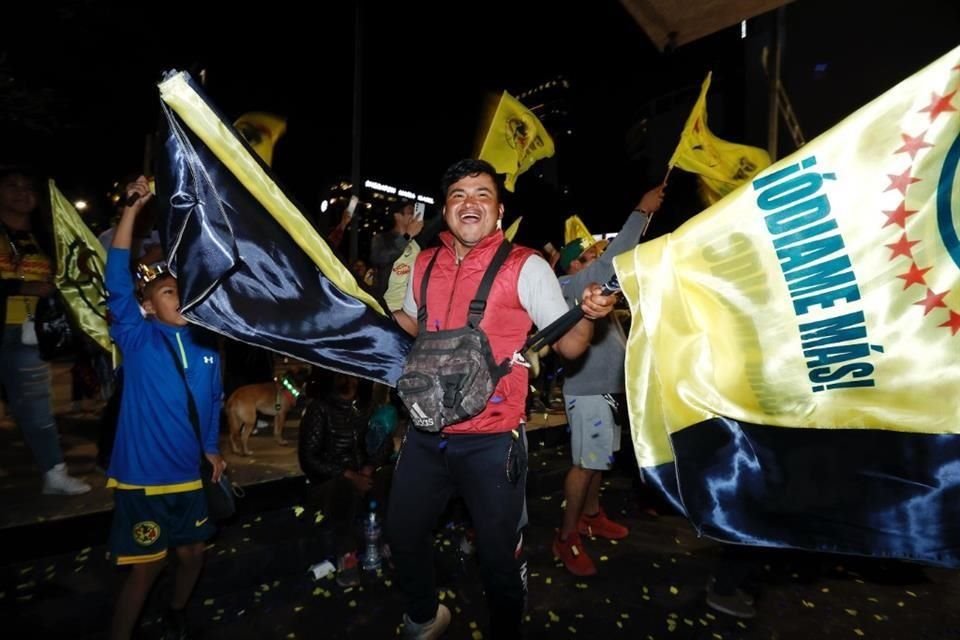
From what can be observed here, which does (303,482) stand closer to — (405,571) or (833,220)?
(405,571)

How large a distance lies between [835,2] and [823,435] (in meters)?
11.6

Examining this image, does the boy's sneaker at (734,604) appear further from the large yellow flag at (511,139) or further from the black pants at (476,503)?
the large yellow flag at (511,139)

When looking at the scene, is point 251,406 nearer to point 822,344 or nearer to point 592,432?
point 592,432

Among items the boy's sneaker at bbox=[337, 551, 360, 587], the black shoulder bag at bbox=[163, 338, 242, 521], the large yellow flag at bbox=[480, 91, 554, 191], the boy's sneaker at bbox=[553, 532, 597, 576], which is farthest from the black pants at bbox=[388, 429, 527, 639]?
the large yellow flag at bbox=[480, 91, 554, 191]

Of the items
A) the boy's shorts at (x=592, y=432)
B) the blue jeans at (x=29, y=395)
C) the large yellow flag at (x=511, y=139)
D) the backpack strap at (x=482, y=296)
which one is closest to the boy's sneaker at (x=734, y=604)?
the boy's shorts at (x=592, y=432)

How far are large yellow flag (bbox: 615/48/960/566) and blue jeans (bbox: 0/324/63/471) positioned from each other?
14.7ft

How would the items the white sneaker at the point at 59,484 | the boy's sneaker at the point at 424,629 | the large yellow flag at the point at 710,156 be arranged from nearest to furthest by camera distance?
the boy's sneaker at the point at 424,629 < the white sneaker at the point at 59,484 < the large yellow flag at the point at 710,156

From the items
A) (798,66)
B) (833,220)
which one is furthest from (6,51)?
(798,66)

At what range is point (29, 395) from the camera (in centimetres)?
397

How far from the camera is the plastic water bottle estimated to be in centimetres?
370

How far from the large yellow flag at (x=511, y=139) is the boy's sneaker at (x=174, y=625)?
4310 mm

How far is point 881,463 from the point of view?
5.74ft

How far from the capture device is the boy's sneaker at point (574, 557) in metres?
3.82

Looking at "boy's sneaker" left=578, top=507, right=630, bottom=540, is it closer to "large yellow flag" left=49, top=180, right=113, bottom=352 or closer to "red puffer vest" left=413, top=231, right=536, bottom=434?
"red puffer vest" left=413, top=231, right=536, bottom=434
